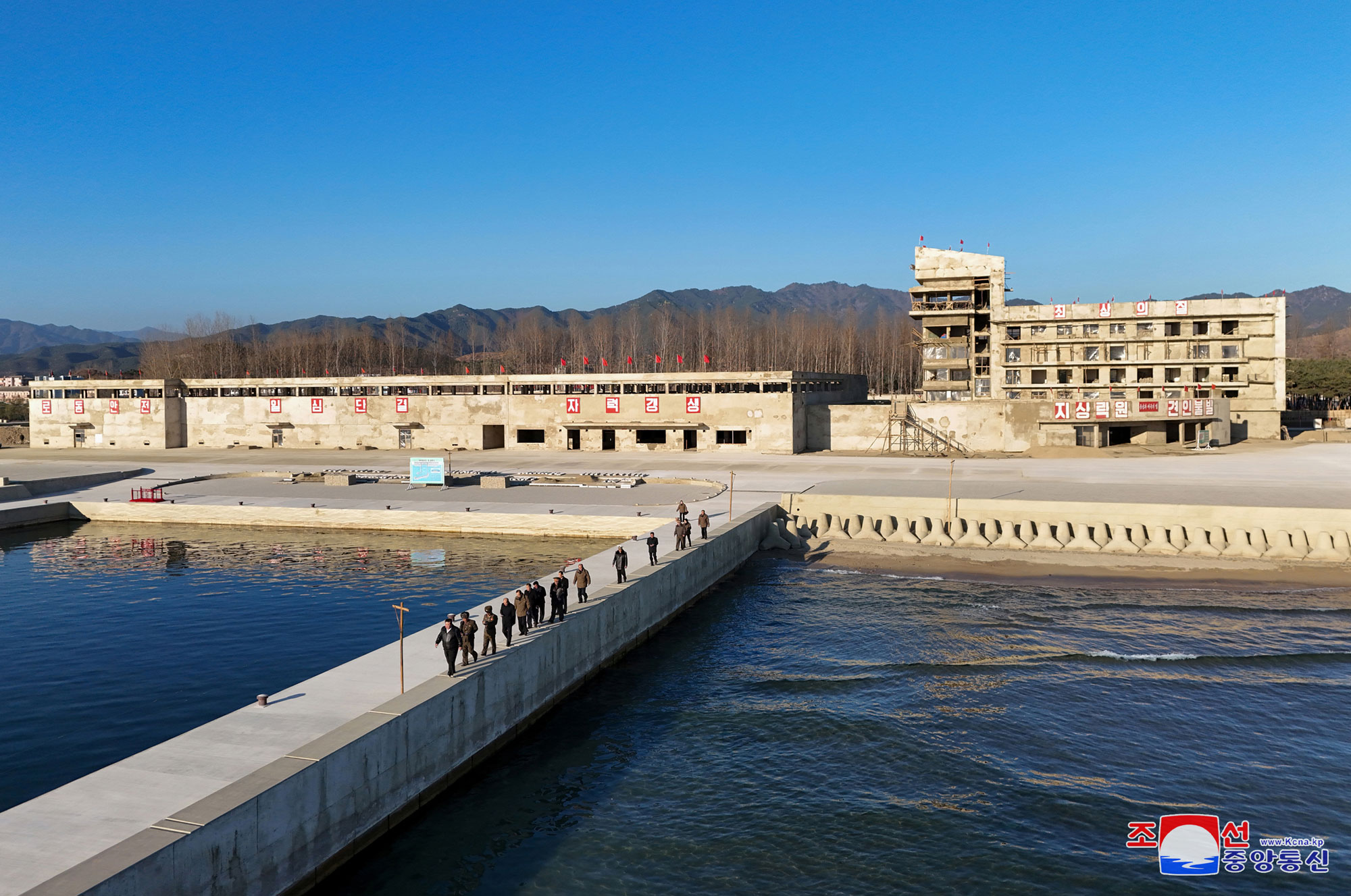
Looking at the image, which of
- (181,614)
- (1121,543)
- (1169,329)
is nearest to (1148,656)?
(1121,543)

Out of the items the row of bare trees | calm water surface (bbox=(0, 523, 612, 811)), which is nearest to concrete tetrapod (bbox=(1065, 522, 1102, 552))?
calm water surface (bbox=(0, 523, 612, 811))

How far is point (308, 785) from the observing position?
15406 millimetres

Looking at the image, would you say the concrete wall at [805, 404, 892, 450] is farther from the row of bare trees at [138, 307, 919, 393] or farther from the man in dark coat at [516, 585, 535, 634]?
the row of bare trees at [138, 307, 919, 393]

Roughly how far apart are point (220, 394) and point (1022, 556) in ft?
260

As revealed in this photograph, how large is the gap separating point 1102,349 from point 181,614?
8813cm

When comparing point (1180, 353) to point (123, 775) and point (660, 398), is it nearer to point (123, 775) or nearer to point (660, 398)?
point (660, 398)

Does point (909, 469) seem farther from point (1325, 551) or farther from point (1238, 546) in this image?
point (1325, 551)

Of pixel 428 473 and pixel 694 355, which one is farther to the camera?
pixel 694 355

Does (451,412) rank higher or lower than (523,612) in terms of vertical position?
higher

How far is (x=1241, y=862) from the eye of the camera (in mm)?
17250

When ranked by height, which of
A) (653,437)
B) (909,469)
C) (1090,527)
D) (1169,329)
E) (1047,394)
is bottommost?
(1090,527)

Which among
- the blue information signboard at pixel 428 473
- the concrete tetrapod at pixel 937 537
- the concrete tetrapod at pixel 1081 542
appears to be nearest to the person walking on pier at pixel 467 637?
the concrete tetrapod at pixel 937 537

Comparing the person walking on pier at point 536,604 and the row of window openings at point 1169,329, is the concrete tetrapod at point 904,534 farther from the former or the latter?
the row of window openings at point 1169,329

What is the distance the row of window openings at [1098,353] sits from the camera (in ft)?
299
